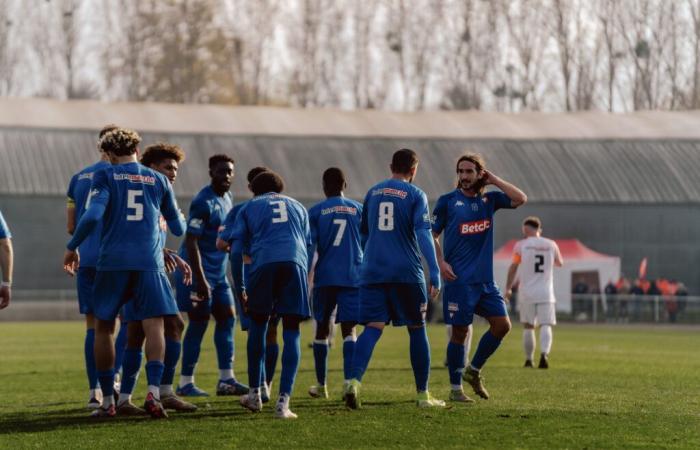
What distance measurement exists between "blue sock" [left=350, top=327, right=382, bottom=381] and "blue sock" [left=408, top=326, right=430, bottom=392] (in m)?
0.33

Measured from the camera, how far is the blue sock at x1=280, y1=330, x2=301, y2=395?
1098cm

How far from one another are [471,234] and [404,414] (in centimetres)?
212

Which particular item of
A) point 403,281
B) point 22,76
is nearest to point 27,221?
point 22,76

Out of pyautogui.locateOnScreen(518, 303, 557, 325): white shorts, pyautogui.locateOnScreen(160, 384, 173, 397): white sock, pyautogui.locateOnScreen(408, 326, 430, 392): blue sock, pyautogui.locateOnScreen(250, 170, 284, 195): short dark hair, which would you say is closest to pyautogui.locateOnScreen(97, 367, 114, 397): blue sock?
pyautogui.locateOnScreen(160, 384, 173, 397): white sock

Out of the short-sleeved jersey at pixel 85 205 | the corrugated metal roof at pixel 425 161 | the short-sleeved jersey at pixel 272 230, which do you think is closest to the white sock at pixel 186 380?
the short-sleeved jersey at pixel 85 205

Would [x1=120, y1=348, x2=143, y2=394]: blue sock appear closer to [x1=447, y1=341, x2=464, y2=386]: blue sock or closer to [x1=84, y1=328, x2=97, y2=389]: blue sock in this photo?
[x1=84, y1=328, x2=97, y2=389]: blue sock

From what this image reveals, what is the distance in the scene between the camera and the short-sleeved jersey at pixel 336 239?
1275cm

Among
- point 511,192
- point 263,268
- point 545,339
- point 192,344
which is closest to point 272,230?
point 263,268

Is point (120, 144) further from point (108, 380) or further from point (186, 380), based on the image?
point (186, 380)

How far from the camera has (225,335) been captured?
44.3 ft

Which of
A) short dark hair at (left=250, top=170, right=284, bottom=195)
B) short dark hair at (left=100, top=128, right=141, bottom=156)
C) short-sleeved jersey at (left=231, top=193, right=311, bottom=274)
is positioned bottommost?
short-sleeved jersey at (left=231, top=193, right=311, bottom=274)

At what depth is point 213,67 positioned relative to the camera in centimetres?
8125

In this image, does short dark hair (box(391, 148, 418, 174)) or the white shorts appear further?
the white shorts

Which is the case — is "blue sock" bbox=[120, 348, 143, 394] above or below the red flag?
below
